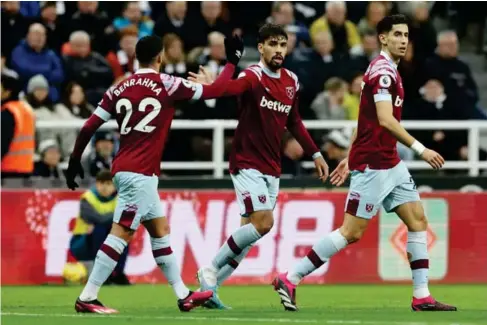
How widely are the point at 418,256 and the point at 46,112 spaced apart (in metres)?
7.41

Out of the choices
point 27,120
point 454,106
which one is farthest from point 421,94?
point 27,120

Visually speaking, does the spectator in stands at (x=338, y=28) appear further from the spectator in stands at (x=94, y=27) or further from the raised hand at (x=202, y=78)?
the raised hand at (x=202, y=78)

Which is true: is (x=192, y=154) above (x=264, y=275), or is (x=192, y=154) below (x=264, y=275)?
above

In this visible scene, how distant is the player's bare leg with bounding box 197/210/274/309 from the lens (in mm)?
12094

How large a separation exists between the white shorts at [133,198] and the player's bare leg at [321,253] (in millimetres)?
1286

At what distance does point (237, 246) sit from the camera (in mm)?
12211

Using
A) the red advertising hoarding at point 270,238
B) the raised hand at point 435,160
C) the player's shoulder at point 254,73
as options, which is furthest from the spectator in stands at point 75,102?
the raised hand at point 435,160

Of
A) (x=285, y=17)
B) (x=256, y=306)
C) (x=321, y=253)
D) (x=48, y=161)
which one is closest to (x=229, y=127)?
(x=48, y=161)

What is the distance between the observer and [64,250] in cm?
1692

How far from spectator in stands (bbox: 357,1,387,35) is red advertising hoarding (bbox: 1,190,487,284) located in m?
4.25

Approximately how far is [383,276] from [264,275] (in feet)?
4.67

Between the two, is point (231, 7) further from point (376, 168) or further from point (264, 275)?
point (376, 168)

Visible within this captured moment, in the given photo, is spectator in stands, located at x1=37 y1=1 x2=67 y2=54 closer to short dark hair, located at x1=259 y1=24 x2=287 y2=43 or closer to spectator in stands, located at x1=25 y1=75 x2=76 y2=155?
spectator in stands, located at x1=25 y1=75 x2=76 y2=155

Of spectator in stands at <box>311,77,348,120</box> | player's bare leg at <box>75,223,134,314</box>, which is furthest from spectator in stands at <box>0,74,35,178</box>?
player's bare leg at <box>75,223,134,314</box>
